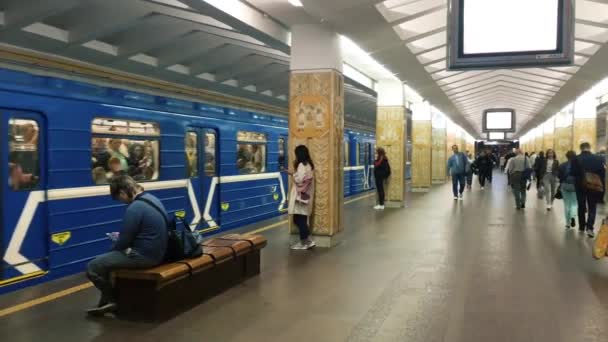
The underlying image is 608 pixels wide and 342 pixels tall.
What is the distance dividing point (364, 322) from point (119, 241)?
2.22 m

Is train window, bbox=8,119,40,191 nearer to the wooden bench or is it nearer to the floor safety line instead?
the floor safety line

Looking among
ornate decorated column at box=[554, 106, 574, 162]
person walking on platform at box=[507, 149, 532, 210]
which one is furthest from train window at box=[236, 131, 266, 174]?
ornate decorated column at box=[554, 106, 574, 162]

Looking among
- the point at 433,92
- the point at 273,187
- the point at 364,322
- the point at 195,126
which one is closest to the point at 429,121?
the point at 433,92

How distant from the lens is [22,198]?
5.32 m

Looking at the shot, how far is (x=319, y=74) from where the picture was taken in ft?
26.0

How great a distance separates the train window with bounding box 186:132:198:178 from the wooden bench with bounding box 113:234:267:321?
9.07 ft

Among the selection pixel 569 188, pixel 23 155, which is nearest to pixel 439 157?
pixel 569 188

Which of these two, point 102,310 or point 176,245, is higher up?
point 176,245

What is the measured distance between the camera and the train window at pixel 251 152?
977 centimetres

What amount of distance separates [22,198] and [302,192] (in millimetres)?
3610

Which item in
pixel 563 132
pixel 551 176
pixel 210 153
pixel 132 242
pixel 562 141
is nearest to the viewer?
pixel 132 242

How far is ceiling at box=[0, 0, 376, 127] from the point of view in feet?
21.2

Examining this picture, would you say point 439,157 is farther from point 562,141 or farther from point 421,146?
point 421,146

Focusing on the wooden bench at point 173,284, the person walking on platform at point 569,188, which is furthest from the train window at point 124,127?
the person walking on platform at point 569,188
